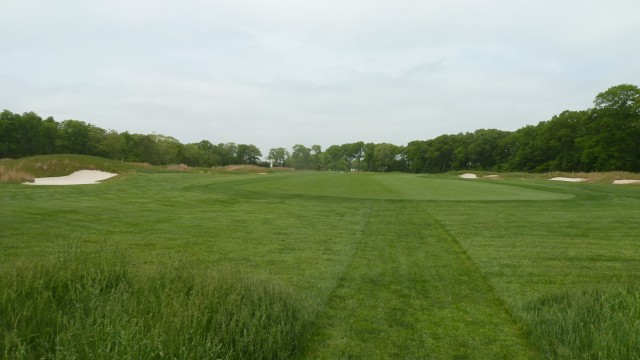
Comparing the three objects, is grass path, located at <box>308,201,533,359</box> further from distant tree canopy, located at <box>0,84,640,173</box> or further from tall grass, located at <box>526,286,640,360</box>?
distant tree canopy, located at <box>0,84,640,173</box>

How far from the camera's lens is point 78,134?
86750mm

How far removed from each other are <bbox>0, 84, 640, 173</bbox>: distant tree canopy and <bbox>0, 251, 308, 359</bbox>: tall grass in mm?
74602

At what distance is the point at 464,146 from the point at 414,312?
393 feet

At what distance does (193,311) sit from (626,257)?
30.0ft

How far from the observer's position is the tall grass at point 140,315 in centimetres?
368

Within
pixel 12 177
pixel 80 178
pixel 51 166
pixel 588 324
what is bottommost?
pixel 588 324

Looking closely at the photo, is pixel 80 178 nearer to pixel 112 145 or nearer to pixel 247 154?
pixel 112 145

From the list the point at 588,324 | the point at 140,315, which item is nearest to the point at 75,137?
the point at 140,315

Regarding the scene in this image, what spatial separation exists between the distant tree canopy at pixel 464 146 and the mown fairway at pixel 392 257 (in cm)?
5846


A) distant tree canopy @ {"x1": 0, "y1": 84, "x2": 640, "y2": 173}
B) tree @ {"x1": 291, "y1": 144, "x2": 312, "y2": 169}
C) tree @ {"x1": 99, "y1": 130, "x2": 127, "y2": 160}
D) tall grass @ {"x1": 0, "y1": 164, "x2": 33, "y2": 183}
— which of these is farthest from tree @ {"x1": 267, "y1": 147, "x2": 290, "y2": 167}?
tall grass @ {"x1": 0, "y1": 164, "x2": 33, "y2": 183}

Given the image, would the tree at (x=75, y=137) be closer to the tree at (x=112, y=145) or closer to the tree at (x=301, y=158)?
the tree at (x=112, y=145)

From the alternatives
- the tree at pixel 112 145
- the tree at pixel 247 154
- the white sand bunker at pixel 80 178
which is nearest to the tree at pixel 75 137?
the tree at pixel 112 145

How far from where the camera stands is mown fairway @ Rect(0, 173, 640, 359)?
15.7 ft

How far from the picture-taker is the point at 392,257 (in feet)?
28.9
